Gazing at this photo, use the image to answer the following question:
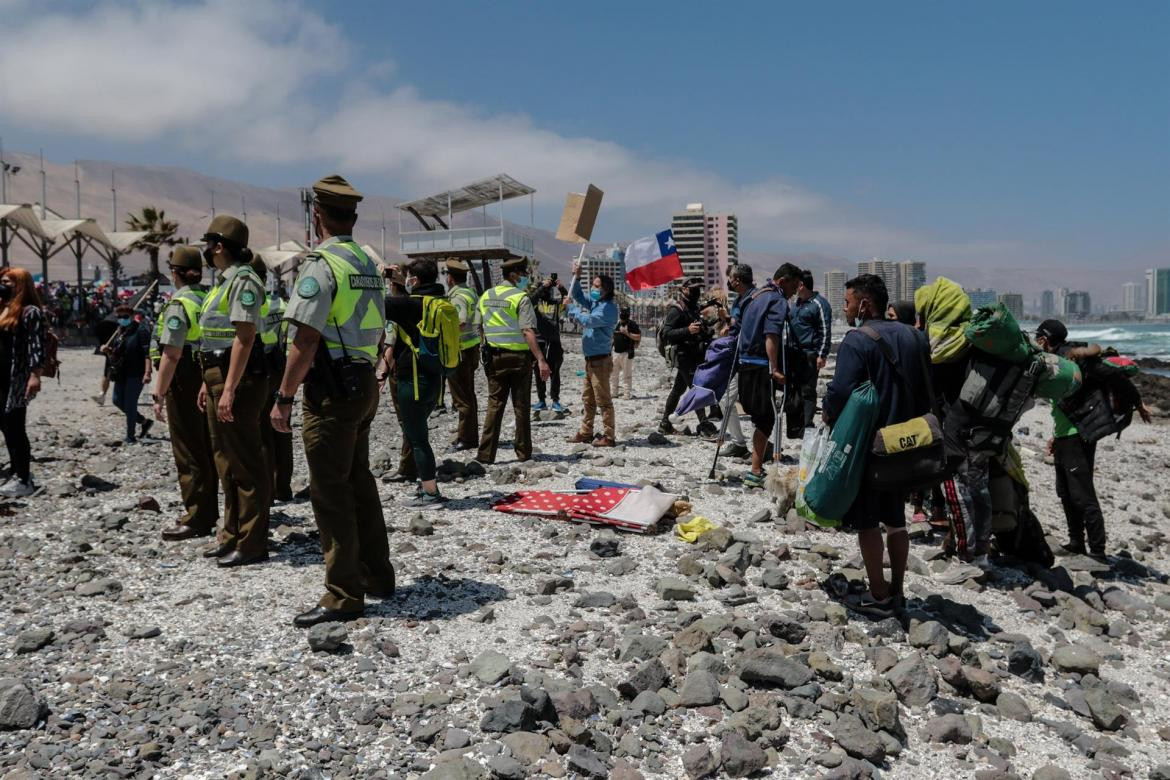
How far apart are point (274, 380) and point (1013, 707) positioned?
5.33m

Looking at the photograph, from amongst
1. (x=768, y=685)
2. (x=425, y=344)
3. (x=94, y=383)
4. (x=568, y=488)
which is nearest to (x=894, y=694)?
(x=768, y=685)

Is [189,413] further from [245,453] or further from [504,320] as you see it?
[504,320]

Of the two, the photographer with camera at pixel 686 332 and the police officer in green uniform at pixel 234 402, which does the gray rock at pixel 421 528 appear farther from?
the photographer with camera at pixel 686 332

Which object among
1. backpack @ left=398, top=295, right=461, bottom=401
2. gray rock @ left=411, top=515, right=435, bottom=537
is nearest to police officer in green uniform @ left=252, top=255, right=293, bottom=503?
gray rock @ left=411, top=515, right=435, bottom=537

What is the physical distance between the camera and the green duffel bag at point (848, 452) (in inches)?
173

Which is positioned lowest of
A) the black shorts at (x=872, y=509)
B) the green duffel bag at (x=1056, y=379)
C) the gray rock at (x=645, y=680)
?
the gray rock at (x=645, y=680)

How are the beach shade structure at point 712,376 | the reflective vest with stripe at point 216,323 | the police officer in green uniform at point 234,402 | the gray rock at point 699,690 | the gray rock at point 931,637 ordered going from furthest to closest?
the beach shade structure at point 712,376
the reflective vest with stripe at point 216,323
the police officer in green uniform at point 234,402
the gray rock at point 931,637
the gray rock at point 699,690

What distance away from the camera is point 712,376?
8938 millimetres

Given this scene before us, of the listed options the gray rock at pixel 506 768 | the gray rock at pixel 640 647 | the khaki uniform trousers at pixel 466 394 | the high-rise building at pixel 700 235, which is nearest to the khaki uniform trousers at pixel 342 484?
the gray rock at pixel 640 647

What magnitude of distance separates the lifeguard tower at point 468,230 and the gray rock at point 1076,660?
35313 mm

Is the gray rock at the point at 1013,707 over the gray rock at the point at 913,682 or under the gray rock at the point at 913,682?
under

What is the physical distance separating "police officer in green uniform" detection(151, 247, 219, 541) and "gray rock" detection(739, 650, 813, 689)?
443cm

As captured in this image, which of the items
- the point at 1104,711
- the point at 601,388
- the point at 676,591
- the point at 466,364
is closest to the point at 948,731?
the point at 1104,711

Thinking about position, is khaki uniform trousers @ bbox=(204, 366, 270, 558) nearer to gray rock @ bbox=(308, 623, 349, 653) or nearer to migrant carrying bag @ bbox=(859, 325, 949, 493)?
gray rock @ bbox=(308, 623, 349, 653)
